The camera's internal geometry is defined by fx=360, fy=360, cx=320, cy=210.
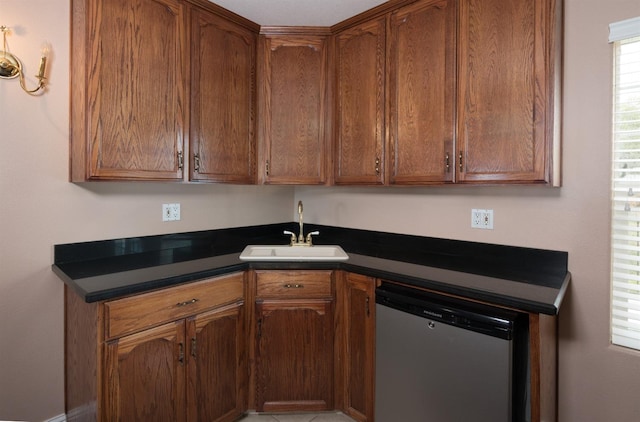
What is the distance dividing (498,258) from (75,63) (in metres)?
2.40

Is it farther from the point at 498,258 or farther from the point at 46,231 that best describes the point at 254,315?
the point at 498,258

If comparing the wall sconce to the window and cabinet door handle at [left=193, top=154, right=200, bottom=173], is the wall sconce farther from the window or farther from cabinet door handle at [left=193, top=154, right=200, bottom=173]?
the window

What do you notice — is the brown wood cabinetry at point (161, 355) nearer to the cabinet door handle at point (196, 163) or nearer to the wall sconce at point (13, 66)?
the cabinet door handle at point (196, 163)

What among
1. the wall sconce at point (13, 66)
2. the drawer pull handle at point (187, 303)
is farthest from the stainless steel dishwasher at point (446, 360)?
the wall sconce at point (13, 66)

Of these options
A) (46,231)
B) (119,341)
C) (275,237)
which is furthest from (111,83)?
(275,237)

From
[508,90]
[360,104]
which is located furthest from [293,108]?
[508,90]

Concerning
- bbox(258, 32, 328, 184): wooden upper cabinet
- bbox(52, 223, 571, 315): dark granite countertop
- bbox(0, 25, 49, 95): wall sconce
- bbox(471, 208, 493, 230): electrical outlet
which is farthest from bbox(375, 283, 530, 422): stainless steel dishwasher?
bbox(0, 25, 49, 95): wall sconce

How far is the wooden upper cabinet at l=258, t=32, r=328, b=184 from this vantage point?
7.98 feet

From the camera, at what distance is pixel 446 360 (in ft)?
5.03

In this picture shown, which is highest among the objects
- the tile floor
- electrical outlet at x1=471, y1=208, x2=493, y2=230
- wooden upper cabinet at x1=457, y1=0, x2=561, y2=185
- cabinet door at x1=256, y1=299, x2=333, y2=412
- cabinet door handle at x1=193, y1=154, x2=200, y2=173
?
wooden upper cabinet at x1=457, y1=0, x2=561, y2=185

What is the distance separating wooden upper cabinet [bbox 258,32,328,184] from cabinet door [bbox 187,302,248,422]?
969 mm

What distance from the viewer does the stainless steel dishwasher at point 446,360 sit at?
1.38 meters

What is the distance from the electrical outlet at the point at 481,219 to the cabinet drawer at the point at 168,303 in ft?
A: 4.47

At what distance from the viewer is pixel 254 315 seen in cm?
206
